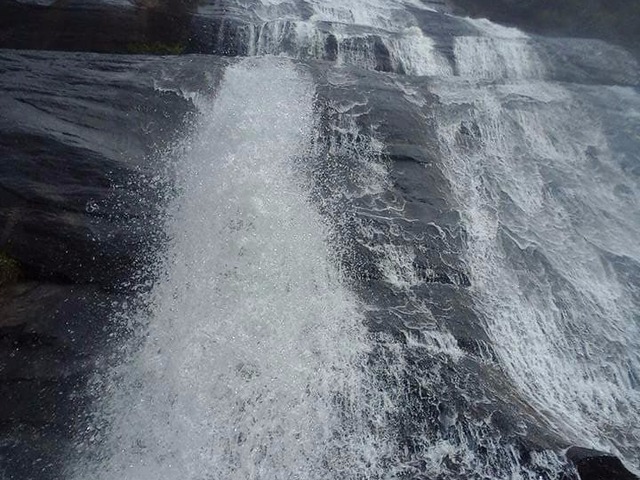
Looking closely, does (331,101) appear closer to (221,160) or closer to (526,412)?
(221,160)

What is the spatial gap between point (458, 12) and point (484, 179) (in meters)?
10.9

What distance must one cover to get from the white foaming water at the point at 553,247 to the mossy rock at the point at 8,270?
7.23 meters

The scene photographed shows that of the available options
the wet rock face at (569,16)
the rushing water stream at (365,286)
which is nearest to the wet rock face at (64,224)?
the rushing water stream at (365,286)

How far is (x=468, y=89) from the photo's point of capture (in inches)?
455

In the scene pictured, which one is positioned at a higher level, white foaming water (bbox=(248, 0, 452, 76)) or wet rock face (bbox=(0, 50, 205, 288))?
white foaming water (bbox=(248, 0, 452, 76))

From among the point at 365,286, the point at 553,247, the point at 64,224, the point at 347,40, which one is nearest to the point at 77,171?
the point at 64,224

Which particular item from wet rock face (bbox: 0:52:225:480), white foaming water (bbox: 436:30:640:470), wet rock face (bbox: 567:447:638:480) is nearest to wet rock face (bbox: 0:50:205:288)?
wet rock face (bbox: 0:52:225:480)

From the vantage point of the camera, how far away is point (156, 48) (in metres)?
11.0

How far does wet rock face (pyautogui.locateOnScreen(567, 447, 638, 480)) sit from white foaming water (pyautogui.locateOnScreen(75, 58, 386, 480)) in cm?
243

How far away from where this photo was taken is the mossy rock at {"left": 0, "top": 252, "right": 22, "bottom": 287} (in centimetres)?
653

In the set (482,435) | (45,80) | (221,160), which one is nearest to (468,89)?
(221,160)

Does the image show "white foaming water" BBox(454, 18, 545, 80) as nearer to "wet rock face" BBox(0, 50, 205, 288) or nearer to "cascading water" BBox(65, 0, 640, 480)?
"cascading water" BBox(65, 0, 640, 480)

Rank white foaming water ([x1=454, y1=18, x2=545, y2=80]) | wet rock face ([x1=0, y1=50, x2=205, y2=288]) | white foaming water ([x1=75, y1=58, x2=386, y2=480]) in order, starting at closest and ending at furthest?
white foaming water ([x1=75, y1=58, x2=386, y2=480]), wet rock face ([x1=0, y1=50, x2=205, y2=288]), white foaming water ([x1=454, y1=18, x2=545, y2=80])

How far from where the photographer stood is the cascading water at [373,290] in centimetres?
556
